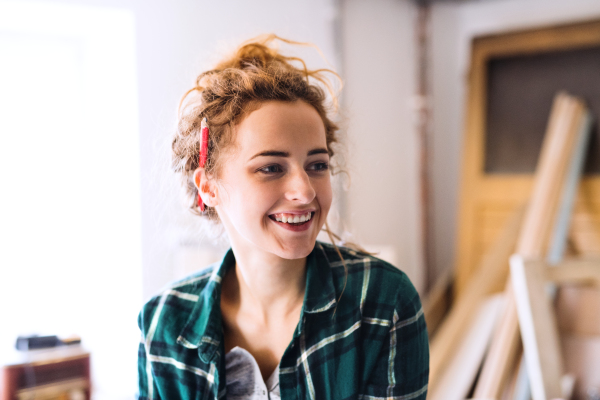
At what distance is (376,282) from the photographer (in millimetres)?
1046

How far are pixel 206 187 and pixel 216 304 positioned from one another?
0.27 m

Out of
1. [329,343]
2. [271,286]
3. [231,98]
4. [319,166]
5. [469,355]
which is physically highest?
[231,98]

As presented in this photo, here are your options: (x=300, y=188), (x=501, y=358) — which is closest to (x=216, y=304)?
(x=300, y=188)

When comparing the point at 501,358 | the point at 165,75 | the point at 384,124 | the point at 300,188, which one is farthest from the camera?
the point at 384,124

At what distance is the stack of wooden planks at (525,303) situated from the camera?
5.35 feet

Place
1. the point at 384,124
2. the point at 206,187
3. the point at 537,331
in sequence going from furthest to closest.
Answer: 1. the point at 384,124
2. the point at 537,331
3. the point at 206,187

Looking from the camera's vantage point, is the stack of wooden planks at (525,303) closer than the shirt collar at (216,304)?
No

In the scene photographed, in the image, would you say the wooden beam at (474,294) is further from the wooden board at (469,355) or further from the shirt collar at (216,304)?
the shirt collar at (216,304)

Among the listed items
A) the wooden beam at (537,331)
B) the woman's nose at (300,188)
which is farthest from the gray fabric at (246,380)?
the wooden beam at (537,331)

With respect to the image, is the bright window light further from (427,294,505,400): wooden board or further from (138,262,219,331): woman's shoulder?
(427,294,505,400): wooden board

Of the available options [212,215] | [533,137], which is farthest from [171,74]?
[533,137]

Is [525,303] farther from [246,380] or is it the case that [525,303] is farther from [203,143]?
[203,143]

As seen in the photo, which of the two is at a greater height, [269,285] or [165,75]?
[165,75]

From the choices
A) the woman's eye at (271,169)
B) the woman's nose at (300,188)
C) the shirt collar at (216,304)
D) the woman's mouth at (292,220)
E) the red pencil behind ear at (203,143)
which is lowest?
the shirt collar at (216,304)
